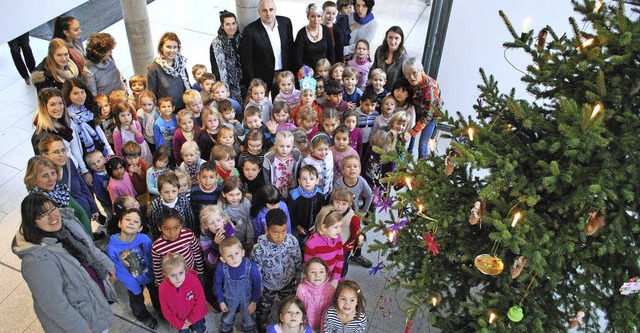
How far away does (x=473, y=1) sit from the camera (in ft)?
22.6

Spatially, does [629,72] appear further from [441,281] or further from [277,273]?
[277,273]

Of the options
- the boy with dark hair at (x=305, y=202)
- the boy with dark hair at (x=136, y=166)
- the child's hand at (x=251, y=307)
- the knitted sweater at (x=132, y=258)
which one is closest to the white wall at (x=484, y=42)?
the boy with dark hair at (x=305, y=202)

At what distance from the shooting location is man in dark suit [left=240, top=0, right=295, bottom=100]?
6.46 meters

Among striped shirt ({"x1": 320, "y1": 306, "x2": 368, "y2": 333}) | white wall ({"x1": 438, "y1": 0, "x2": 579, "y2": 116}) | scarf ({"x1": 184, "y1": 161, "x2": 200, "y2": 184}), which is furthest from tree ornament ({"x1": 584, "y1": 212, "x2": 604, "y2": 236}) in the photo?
white wall ({"x1": 438, "y1": 0, "x2": 579, "y2": 116})

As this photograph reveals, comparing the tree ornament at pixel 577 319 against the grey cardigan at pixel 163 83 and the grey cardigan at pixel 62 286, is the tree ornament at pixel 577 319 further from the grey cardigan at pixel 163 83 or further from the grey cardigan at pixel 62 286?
the grey cardigan at pixel 163 83

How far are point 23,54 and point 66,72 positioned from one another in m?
3.26

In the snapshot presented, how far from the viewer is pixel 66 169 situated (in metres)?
4.80

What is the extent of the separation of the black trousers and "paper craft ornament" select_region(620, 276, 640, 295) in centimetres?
861

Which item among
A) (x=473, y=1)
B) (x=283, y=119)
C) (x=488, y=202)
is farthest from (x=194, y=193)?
(x=473, y=1)

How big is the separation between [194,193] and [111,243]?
0.87 meters

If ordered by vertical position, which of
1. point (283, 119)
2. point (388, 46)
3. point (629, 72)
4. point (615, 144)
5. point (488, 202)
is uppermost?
point (629, 72)

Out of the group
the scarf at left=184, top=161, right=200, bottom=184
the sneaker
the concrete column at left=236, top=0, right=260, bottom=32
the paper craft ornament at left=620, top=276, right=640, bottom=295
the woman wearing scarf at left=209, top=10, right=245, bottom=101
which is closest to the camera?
the paper craft ornament at left=620, top=276, right=640, bottom=295

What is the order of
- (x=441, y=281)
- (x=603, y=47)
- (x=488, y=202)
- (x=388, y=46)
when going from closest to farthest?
(x=603, y=47) < (x=488, y=202) < (x=441, y=281) < (x=388, y=46)

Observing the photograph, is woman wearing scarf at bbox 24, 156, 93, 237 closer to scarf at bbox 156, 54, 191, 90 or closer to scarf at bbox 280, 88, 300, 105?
scarf at bbox 156, 54, 191, 90
